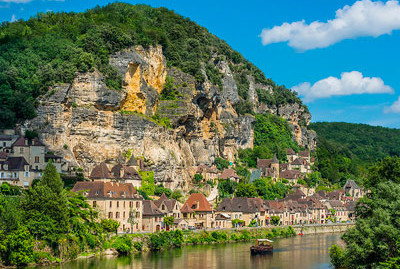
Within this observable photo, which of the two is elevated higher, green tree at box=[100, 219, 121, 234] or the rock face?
the rock face

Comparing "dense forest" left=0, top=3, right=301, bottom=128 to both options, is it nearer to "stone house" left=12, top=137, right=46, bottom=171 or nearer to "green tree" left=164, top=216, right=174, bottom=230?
"stone house" left=12, top=137, right=46, bottom=171

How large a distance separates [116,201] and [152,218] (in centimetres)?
768

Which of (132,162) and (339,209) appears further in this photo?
(339,209)

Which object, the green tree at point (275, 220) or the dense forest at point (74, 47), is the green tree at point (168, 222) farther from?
the green tree at point (275, 220)

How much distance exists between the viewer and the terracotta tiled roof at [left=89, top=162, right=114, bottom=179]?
93.6 metres

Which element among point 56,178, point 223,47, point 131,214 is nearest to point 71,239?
point 56,178

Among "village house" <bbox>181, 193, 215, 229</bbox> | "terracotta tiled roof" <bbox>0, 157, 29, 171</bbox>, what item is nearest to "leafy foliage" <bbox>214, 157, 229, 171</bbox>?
"village house" <bbox>181, 193, 215, 229</bbox>

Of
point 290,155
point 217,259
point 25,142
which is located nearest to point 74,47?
point 25,142

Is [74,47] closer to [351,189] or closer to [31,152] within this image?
[31,152]

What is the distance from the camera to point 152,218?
87938mm

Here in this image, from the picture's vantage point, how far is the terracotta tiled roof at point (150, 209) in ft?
288

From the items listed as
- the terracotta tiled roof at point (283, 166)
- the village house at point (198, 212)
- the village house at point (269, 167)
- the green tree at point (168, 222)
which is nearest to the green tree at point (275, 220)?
the village house at point (198, 212)

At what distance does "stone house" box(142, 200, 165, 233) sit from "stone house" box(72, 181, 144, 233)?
5.01 ft

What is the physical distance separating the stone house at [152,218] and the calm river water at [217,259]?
7416 millimetres
